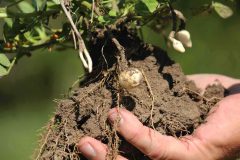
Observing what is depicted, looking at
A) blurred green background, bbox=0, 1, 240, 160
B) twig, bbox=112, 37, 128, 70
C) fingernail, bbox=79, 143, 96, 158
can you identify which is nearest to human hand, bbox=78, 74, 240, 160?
fingernail, bbox=79, 143, 96, 158

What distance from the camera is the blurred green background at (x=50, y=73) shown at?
3.05m

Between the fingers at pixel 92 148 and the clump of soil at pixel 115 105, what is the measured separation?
2 cm

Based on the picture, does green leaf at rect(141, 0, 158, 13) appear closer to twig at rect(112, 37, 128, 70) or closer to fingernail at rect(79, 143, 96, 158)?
twig at rect(112, 37, 128, 70)

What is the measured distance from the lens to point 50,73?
140 inches

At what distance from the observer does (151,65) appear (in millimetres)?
1373

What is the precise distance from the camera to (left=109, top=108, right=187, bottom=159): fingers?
4.02 feet

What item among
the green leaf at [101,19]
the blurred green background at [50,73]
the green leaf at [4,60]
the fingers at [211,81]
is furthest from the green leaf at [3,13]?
the blurred green background at [50,73]

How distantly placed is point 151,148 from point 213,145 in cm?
20

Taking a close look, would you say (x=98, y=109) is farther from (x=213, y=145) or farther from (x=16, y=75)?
(x=16, y=75)

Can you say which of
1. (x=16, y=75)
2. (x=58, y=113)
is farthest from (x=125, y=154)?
(x=16, y=75)

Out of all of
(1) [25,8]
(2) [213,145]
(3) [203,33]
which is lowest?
(3) [203,33]

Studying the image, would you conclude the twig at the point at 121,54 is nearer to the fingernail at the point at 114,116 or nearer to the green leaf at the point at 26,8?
the fingernail at the point at 114,116

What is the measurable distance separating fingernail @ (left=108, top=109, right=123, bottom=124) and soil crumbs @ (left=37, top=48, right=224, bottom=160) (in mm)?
24

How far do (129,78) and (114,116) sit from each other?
0.09 m
